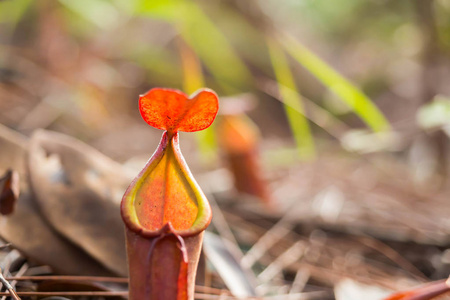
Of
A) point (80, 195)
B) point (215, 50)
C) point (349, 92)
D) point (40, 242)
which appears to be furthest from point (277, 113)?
point (40, 242)

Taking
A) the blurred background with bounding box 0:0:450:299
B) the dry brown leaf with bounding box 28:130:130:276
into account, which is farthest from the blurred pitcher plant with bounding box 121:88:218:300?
the blurred background with bounding box 0:0:450:299

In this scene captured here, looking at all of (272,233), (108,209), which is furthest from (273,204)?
(108,209)

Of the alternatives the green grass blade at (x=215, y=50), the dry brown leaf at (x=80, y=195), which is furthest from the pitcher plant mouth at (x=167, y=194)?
the green grass blade at (x=215, y=50)

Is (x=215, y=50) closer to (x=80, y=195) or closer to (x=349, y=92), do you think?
(x=349, y=92)

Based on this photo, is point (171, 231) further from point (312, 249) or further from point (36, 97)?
point (36, 97)

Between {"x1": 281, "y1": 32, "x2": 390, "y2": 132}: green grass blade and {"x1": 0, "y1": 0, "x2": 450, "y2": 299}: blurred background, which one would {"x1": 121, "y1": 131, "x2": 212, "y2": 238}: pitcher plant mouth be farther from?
{"x1": 281, "y1": 32, "x2": 390, "y2": 132}: green grass blade

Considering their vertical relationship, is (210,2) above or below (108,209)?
above
